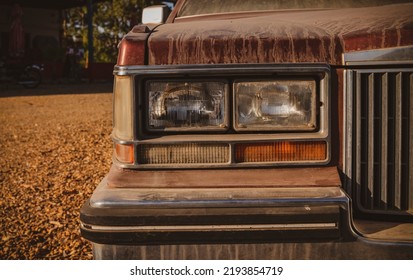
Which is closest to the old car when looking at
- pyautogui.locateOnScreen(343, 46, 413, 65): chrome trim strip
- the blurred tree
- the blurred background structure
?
pyautogui.locateOnScreen(343, 46, 413, 65): chrome trim strip

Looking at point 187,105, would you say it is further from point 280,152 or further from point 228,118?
point 280,152

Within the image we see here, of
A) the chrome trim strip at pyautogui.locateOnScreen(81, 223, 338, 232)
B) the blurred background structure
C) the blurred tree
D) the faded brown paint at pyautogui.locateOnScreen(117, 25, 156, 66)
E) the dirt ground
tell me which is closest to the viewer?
the chrome trim strip at pyautogui.locateOnScreen(81, 223, 338, 232)

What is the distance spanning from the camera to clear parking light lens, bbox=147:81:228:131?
173 cm

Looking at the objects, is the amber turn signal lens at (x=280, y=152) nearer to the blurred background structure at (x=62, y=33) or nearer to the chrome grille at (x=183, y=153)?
the chrome grille at (x=183, y=153)

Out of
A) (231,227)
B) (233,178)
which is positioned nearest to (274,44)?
(233,178)

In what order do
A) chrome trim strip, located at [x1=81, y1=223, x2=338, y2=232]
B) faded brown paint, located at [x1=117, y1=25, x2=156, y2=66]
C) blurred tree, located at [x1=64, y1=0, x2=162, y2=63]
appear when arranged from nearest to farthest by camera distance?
Result: chrome trim strip, located at [x1=81, y1=223, x2=338, y2=232]
faded brown paint, located at [x1=117, y1=25, x2=156, y2=66]
blurred tree, located at [x1=64, y1=0, x2=162, y2=63]

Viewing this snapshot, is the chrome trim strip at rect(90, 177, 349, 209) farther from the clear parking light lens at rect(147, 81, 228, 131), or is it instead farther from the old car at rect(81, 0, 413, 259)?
the clear parking light lens at rect(147, 81, 228, 131)

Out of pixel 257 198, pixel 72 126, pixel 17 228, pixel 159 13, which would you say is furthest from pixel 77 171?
pixel 257 198

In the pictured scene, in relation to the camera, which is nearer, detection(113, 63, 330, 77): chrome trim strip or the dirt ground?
detection(113, 63, 330, 77): chrome trim strip

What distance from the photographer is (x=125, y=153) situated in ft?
5.82

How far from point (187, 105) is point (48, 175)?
3.16 m

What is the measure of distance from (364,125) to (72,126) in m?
6.35

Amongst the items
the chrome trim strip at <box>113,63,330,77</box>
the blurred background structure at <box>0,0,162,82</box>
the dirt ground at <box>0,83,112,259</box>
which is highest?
the blurred background structure at <box>0,0,162,82</box>

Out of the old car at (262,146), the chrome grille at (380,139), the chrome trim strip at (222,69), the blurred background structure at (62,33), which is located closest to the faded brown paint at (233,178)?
the old car at (262,146)
